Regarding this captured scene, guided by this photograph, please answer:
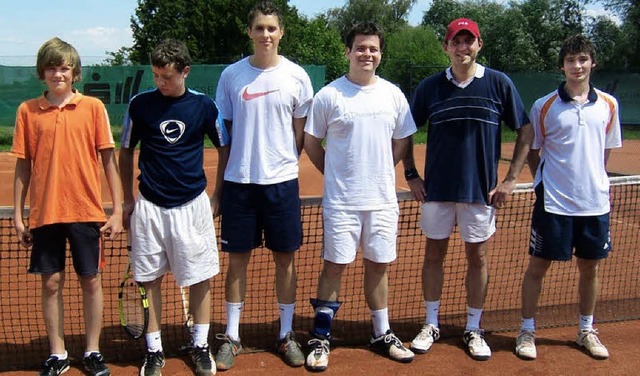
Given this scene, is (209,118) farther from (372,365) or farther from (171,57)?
(372,365)

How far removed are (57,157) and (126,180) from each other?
36cm

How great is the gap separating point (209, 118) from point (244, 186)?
1.35 ft

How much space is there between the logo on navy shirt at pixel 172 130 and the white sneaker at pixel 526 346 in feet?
7.63

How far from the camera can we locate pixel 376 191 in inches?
138

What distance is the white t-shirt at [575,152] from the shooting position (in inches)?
144

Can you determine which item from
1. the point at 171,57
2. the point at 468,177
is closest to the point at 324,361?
the point at 468,177

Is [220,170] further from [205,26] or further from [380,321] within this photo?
[205,26]

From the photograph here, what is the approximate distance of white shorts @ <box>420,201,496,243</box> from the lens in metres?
3.67

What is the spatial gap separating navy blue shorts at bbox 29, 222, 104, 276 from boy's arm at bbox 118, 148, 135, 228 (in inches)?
6.5

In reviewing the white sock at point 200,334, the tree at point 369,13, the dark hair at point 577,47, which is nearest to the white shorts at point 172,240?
the white sock at point 200,334

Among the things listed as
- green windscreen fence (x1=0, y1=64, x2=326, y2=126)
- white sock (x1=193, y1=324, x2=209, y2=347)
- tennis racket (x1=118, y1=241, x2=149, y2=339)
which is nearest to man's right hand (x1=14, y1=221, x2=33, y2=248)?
tennis racket (x1=118, y1=241, x2=149, y2=339)

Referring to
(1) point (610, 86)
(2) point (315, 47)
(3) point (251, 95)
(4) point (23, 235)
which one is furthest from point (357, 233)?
(2) point (315, 47)

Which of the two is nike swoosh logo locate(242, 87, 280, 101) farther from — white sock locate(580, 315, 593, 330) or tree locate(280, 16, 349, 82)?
tree locate(280, 16, 349, 82)

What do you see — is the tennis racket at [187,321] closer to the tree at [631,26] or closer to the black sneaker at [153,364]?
the black sneaker at [153,364]
